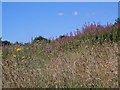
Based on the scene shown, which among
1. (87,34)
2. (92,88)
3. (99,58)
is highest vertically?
A: (87,34)

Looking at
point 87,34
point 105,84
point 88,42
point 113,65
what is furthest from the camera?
point 87,34

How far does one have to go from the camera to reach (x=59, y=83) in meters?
5.87

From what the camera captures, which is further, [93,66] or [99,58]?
[99,58]

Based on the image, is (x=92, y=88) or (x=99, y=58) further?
(x=99, y=58)

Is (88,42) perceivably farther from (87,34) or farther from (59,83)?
(59,83)

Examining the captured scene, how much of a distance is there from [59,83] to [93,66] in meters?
0.73

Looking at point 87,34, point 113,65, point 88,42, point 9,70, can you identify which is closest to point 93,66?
point 113,65

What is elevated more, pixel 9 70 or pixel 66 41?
pixel 66 41

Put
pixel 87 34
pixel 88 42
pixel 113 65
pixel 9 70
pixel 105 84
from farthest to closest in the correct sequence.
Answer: pixel 87 34 < pixel 88 42 < pixel 9 70 < pixel 113 65 < pixel 105 84

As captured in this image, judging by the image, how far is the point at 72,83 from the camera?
590 cm

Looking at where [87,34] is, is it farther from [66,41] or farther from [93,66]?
[93,66]

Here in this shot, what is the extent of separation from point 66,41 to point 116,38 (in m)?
1.73

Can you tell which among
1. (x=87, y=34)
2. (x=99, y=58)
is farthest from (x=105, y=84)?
(x=87, y=34)

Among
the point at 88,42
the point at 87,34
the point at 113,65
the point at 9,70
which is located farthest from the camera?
the point at 87,34
